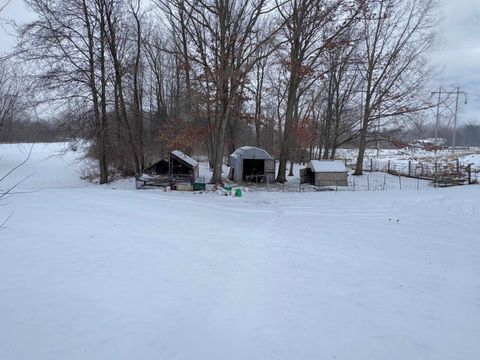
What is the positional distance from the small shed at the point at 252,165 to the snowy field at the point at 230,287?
12496 mm

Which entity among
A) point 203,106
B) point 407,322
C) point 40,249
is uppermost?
point 203,106

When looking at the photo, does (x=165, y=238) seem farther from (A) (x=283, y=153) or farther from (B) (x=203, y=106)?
(A) (x=283, y=153)

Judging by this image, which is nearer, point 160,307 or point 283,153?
point 160,307

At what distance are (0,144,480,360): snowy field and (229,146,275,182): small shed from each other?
41.0 ft

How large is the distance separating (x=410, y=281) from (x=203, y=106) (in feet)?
47.1

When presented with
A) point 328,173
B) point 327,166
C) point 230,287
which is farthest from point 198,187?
point 230,287

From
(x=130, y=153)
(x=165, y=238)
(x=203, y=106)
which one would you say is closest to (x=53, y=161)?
(x=130, y=153)

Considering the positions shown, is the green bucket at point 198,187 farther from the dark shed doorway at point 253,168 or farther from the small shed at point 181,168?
the dark shed doorway at point 253,168

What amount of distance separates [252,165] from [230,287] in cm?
1818

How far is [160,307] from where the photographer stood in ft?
14.1

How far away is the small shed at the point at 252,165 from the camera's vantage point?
22.2 metres

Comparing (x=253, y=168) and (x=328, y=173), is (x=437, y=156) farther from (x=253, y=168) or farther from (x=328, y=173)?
(x=253, y=168)

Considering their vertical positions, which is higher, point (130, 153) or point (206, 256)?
point (130, 153)

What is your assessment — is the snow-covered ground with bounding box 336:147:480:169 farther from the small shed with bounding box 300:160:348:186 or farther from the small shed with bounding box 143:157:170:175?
the small shed with bounding box 143:157:170:175
